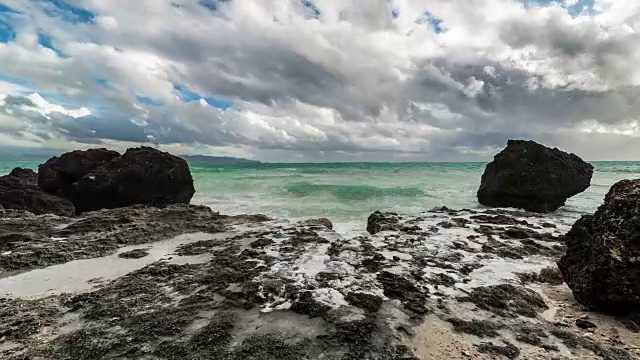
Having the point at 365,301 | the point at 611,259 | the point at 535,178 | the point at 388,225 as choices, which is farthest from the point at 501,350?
the point at 535,178

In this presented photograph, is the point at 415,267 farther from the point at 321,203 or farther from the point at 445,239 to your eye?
the point at 321,203

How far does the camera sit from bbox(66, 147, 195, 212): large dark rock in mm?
13148

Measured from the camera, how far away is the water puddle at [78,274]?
497 centimetres

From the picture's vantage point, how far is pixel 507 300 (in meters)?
4.71

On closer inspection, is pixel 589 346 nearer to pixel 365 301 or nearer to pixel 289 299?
pixel 365 301

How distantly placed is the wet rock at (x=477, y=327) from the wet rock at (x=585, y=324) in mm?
975

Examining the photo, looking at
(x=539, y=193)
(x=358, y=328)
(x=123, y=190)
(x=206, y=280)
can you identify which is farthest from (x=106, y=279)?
(x=539, y=193)

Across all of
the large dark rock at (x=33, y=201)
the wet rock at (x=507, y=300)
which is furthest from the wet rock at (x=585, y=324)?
the large dark rock at (x=33, y=201)

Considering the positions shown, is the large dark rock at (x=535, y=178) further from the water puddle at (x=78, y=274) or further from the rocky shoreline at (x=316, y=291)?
the water puddle at (x=78, y=274)

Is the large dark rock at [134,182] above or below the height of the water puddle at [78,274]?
above

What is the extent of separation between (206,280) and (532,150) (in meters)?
15.3

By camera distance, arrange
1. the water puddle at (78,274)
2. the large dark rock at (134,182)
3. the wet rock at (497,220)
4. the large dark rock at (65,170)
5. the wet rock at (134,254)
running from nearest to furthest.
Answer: the water puddle at (78,274)
the wet rock at (134,254)
the wet rock at (497,220)
the large dark rock at (134,182)
the large dark rock at (65,170)

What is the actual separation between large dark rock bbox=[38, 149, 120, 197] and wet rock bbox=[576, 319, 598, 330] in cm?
1623

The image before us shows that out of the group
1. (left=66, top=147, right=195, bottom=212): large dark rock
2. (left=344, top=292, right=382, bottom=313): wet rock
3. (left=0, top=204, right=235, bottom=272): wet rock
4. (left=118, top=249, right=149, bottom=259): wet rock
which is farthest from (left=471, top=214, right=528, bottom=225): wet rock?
(left=66, top=147, right=195, bottom=212): large dark rock
